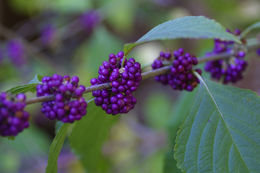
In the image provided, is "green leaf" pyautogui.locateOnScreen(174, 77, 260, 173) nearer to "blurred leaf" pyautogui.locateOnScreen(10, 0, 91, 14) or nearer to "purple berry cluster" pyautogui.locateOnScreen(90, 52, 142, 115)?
"purple berry cluster" pyautogui.locateOnScreen(90, 52, 142, 115)

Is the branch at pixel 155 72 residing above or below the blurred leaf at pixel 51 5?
below

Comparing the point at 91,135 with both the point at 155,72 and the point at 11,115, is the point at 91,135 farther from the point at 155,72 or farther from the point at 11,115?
the point at 11,115

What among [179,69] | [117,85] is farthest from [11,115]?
[179,69]

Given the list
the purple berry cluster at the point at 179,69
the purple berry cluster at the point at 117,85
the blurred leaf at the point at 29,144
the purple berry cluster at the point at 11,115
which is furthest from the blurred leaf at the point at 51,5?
the purple berry cluster at the point at 11,115

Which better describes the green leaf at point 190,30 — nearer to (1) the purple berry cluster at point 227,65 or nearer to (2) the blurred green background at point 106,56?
(1) the purple berry cluster at point 227,65

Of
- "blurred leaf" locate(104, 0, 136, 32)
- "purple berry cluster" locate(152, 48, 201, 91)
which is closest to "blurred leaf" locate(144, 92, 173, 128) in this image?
"blurred leaf" locate(104, 0, 136, 32)

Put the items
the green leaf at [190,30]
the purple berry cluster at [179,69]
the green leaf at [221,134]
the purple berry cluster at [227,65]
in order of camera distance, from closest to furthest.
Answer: the green leaf at [190,30]
the green leaf at [221,134]
the purple berry cluster at [179,69]
the purple berry cluster at [227,65]
